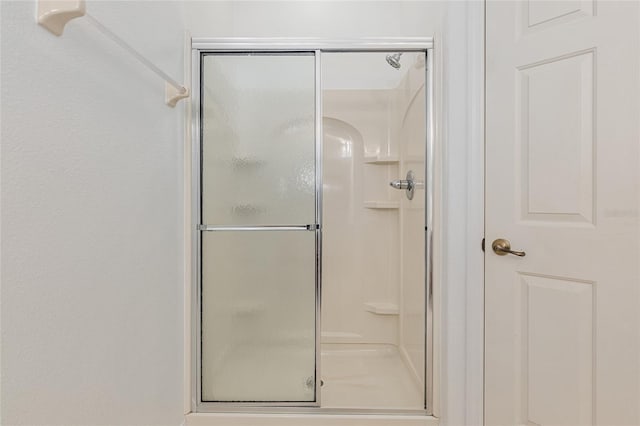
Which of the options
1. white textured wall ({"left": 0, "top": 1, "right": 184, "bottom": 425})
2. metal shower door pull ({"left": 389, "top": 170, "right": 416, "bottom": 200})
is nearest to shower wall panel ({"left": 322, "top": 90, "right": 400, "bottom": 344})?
metal shower door pull ({"left": 389, "top": 170, "right": 416, "bottom": 200})

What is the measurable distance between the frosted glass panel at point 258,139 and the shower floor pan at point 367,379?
89 cm

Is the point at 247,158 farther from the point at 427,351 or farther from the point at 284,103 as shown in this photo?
A: the point at 427,351

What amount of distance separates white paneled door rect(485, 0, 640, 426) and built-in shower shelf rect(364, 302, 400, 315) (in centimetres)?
113

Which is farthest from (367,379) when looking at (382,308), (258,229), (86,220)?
(86,220)

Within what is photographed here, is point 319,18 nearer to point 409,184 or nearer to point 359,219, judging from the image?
point 409,184

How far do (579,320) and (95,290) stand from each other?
5.08ft

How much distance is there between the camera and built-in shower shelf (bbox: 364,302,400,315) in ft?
9.04

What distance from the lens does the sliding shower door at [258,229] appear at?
70.7 inches

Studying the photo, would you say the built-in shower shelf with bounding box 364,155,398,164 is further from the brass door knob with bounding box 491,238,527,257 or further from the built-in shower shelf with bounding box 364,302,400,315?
the brass door knob with bounding box 491,238,527,257

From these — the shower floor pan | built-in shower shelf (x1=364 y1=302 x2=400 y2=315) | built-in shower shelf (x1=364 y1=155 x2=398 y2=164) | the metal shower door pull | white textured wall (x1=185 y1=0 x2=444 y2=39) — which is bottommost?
the shower floor pan

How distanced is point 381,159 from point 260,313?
1.46 metres

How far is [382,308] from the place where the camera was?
9.12ft

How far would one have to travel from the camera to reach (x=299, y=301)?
1.82 m

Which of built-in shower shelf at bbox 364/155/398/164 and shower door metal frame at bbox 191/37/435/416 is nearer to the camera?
shower door metal frame at bbox 191/37/435/416
